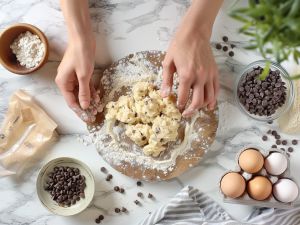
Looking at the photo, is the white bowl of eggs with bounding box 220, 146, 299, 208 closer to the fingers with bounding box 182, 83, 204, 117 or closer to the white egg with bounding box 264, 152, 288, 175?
the white egg with bounding box 264, 152, 288, 175

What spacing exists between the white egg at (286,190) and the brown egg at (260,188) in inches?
1.1

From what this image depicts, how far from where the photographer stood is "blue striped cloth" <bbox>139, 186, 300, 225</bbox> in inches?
58.6

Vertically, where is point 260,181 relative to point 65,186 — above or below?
above

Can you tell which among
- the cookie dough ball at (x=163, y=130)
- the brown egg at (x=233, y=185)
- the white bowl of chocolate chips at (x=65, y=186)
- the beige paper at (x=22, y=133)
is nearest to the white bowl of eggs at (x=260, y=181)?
the brown egg at (x=233, y=185)

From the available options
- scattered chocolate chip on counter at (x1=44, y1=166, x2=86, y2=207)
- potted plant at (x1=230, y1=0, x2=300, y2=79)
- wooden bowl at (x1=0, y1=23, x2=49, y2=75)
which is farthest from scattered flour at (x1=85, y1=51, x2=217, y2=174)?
potted plant at (x1=230, y1=0, x2=300, y2=79)

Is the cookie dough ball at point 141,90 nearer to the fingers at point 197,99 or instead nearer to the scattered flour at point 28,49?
the fingers at point 197,99

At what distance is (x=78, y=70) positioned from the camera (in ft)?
4.56

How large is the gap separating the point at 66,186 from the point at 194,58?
0.61 meters

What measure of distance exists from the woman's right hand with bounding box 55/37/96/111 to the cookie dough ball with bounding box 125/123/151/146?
169 millimetres

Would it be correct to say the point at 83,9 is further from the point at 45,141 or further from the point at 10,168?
the point at 10,168

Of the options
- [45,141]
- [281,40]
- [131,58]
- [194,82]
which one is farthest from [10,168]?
[281,40]

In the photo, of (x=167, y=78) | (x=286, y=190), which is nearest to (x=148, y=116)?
(x=167, y=78)

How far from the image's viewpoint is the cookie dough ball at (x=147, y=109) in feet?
4.76

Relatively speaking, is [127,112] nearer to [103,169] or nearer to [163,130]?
[163,130]
